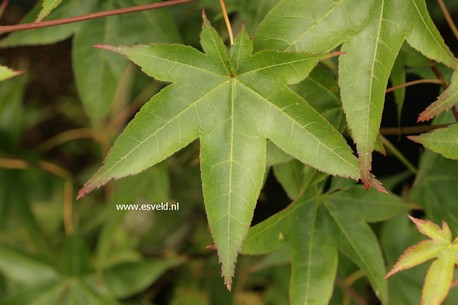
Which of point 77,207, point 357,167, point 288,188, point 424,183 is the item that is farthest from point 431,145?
point 77,207

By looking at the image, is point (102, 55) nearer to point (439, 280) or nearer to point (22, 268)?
point (22, 268)

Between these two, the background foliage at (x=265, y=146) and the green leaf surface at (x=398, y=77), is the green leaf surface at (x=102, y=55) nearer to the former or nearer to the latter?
→ the background foliage at (x=265, y=146)

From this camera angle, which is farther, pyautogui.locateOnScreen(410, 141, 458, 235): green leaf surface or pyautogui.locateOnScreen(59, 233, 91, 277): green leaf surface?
pyautogui.locateOnScreen(59, 233, 91, 277): green leaf surface

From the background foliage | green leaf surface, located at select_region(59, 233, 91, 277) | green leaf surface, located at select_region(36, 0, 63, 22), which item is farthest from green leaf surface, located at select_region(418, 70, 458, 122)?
green leaf surface, located at select_region(59, 233, 91, 277)

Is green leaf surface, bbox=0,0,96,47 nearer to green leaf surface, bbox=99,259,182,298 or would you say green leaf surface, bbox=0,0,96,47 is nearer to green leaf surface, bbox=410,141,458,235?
green leaf surface, bbox=99,259,182,298

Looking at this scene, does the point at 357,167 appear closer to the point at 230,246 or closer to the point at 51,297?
the point at 230,246

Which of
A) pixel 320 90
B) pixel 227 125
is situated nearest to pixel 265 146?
pixel 227 125

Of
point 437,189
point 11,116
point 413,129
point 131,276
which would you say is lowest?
point 131,276
